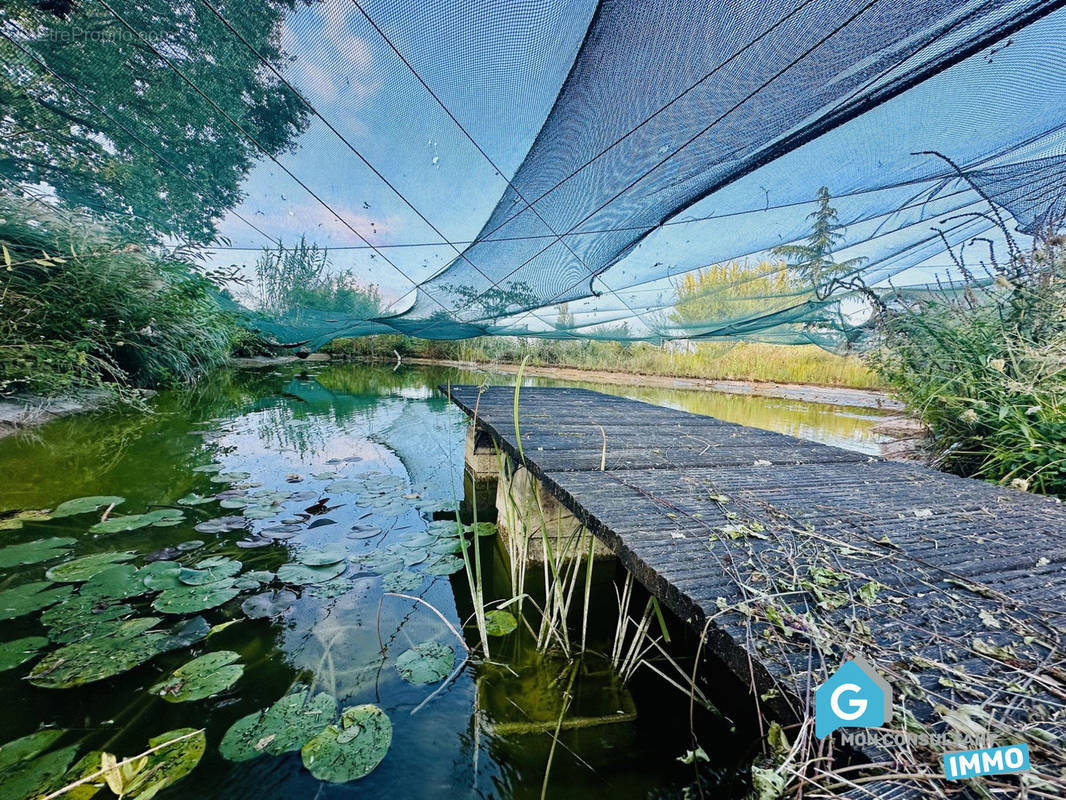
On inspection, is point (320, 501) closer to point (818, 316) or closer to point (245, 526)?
point (245, 526)

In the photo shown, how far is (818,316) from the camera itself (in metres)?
4.15

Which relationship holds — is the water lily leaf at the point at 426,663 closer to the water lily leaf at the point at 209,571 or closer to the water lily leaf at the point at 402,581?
the water lily leaf at the point at 402,581

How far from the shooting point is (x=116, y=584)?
1.35 m

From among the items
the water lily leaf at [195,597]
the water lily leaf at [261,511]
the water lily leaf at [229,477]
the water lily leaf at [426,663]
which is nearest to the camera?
the water lily leaf at [426,663]

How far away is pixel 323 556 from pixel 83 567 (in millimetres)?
773

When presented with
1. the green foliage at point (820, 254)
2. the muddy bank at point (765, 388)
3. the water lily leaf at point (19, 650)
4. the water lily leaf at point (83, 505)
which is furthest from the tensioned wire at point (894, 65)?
the muddy bank at point (765, 388)

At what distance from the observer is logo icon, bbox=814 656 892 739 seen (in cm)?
44

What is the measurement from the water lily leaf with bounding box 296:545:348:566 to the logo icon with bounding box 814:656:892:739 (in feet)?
5.44

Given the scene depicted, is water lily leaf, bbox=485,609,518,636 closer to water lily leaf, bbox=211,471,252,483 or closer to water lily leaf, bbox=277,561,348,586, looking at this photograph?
water lily leaf, bbox=277,561,348,586

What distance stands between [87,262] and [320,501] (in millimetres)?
3445

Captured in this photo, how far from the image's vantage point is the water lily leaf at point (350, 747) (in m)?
0.85

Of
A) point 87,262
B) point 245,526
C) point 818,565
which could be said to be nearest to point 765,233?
point 818,565

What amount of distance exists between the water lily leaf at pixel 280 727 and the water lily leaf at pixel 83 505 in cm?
170

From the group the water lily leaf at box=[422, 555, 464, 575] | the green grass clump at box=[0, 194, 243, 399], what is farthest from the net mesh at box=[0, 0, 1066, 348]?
the water lily leaf at box=[422, 555, 464, 575]
